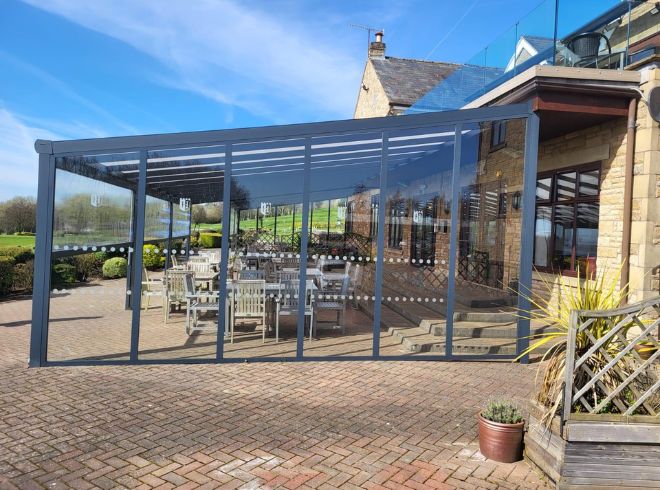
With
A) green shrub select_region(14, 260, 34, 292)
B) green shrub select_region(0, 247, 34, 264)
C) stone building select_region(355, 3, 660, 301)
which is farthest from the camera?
green shrub select_region(0, 247, 34, 264)

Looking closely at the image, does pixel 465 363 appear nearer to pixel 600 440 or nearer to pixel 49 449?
pixel 600 440

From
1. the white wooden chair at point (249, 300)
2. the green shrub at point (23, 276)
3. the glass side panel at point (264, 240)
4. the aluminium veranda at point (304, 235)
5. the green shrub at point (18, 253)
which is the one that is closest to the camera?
the aluminium veranda at point (304, 235)

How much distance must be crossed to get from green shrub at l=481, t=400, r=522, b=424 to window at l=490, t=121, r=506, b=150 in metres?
4.03

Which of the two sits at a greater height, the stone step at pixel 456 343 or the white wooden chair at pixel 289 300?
the white wooden chair at pixel 289 300

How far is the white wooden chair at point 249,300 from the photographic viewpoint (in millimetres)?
6801

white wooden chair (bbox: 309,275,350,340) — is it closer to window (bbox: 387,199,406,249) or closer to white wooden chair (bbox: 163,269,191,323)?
window (bbox: 387,199,406,249)

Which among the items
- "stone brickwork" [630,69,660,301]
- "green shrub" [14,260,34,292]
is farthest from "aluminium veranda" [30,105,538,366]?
"green shrub" [14,260,34,292]

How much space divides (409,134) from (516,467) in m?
4.15

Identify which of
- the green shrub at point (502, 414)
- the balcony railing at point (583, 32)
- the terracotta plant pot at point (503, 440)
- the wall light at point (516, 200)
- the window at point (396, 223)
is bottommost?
the terracotta plant pot at point (503, 440)

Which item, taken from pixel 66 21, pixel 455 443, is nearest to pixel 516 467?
pixel 455 443

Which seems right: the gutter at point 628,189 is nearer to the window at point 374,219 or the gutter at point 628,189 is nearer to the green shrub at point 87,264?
the window at point 374,219

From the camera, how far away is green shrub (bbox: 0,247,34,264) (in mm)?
12025

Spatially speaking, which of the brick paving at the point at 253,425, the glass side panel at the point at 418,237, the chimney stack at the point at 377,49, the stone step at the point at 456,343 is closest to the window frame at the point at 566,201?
the glass side panel at the point at 418,237

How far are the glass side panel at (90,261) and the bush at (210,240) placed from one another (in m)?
1.06
